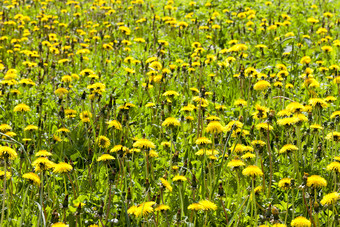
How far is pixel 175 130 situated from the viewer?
3.86m

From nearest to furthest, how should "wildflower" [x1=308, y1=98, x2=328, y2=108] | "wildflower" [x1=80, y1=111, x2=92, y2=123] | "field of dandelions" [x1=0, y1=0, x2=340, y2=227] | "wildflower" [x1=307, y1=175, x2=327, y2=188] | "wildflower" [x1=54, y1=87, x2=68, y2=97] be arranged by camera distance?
"wildflower" [x1=307, y1=175, x2=327, y2=188]
"field of dandelions" [x1=0, y1=0, x2=340, y2=227]
"wildflower" [x1=308, y1=98, x2=328, y2=108]
"wildflower" [x1=80, y1=111, x2=92, y2=123]
"wildflower" [x1=54, y1=87, x2=68, y2=97]

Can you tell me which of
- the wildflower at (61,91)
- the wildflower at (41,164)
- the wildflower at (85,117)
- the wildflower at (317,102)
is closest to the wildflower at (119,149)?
the wildflower at (41,164)

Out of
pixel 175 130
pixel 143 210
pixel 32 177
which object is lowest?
pixel 175 130

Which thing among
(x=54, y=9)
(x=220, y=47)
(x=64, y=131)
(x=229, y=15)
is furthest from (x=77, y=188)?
(x=54, y=9)

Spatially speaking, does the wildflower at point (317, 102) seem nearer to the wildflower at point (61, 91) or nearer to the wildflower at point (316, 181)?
the wildflower at point (316, 181)

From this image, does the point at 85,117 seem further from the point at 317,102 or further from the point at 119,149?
the point at 317,102

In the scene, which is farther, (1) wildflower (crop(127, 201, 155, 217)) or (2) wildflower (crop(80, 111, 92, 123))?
(2) wildflower (crop(80, 111, 92, 123))

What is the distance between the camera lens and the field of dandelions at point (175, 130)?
2.39m

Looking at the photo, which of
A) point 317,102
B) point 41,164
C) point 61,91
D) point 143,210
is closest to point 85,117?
point 61,91

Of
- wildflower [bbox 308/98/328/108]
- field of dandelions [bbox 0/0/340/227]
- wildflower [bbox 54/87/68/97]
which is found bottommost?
field of dandelions [bbox 0/0/340/227]

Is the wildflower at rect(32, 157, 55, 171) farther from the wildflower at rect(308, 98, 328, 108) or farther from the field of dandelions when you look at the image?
the wildflower at rect(308, 98, 328, 108)

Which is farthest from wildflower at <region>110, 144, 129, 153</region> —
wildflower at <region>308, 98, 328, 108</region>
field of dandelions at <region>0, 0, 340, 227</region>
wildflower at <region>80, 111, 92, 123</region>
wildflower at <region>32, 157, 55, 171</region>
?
wildflower at <region>308, 98, 328, 108</region>

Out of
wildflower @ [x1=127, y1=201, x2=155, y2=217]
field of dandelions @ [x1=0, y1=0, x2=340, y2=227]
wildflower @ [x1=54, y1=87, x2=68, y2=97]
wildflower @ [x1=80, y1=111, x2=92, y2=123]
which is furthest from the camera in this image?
wildflower @ [x1=54, y1=87, x2=68, y2=97]

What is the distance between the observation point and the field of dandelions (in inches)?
94.0
